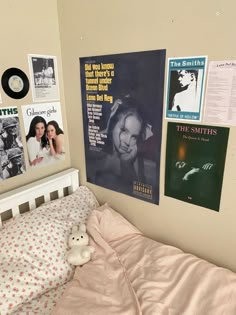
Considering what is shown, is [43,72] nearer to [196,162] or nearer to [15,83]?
[15,83]

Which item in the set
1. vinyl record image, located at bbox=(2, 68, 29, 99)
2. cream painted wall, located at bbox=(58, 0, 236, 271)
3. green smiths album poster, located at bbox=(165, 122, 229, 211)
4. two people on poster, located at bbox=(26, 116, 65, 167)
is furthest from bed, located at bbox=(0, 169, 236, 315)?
vinyl record image, located at bbox=(2, 68, 29, 99)

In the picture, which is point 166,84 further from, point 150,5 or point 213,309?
point 213,309

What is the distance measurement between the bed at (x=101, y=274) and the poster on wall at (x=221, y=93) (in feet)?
2.31

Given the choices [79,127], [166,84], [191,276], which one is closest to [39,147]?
[79,127]

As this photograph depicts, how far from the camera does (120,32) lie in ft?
4.21

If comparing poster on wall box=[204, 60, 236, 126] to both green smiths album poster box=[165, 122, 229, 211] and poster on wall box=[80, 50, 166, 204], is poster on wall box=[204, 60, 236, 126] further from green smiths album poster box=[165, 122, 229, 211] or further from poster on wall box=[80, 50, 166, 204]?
poster on wall box=[80, 50, 166, 204]

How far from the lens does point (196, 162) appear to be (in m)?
1.19

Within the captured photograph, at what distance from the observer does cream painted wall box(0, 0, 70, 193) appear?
4.31 ft

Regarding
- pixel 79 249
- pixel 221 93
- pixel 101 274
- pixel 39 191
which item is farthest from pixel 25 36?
pixel 101 274

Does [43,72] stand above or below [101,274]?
above

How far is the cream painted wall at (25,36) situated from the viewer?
1314mm

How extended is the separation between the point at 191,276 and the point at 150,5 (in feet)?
4.18

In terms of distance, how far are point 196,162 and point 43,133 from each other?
958mm

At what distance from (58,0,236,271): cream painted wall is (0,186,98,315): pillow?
418mm
